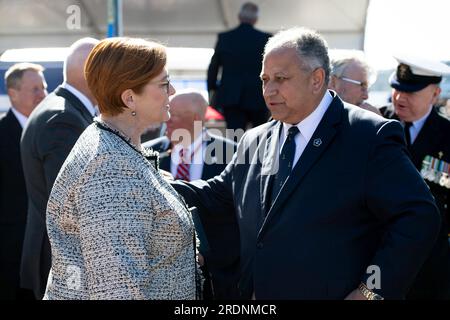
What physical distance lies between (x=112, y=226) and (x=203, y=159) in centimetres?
262

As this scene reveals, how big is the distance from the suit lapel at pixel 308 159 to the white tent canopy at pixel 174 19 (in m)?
5.22

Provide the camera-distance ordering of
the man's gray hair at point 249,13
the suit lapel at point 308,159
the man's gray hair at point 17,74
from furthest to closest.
Answer: the man's gray hair at point 249,13
the man's gray hair at point 17,74
the suit lapel at point 308,159

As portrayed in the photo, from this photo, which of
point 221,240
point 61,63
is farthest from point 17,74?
point 221,240

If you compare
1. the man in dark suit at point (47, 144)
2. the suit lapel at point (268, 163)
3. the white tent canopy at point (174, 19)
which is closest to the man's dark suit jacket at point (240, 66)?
the white tent canopy at point (174, 19)

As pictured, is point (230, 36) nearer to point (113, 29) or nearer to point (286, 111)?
point (113, 29)

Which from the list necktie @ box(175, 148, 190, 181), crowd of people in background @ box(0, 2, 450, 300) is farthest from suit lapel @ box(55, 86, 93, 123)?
necktie @ box(175, 148, 190, 181)

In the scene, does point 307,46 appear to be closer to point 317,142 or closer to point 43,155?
point 317,142

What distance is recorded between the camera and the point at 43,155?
13.6 ft

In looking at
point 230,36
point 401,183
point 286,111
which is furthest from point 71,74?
point 230,36

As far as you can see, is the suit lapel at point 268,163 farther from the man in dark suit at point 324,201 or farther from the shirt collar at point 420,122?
the shirt collar at point 420,122

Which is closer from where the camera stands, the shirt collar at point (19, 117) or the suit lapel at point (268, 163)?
the suit lapel at point (268, 163)

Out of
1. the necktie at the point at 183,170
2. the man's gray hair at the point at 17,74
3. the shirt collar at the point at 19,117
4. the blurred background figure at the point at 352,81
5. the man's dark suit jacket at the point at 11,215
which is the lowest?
the man's dark suit jacket at the point at 11,215

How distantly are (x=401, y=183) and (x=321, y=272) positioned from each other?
0.49 meters

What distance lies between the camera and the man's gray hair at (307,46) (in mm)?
3260
